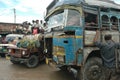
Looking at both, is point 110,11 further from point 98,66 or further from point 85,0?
point 98,66

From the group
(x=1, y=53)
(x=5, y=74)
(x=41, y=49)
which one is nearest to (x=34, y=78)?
(x=5, y=74)

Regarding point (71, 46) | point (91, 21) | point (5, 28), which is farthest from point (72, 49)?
point (5, 28)

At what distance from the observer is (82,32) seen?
6.58 m

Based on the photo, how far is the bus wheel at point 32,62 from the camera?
398 inches

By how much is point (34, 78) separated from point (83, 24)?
10.7ft

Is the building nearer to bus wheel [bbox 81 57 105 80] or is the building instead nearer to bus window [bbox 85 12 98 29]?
bus window [bbox 85 12 98 29]

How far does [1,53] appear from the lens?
1406 cm

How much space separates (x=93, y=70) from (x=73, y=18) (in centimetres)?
197

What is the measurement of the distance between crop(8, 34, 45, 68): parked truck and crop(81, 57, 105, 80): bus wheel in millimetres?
4035

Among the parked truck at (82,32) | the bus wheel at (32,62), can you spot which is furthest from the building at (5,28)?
the parked truck at (82,32)

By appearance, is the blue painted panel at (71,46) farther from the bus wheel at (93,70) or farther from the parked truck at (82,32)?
the bus wheel at (93,70)

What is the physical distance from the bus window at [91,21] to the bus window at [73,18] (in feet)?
1.15

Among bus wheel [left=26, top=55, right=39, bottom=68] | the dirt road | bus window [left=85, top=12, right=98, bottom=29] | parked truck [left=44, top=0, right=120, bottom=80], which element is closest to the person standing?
parked truck [left=44, top=0, right=120, bottom=80]

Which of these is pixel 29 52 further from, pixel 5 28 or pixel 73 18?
pixel 5 28
